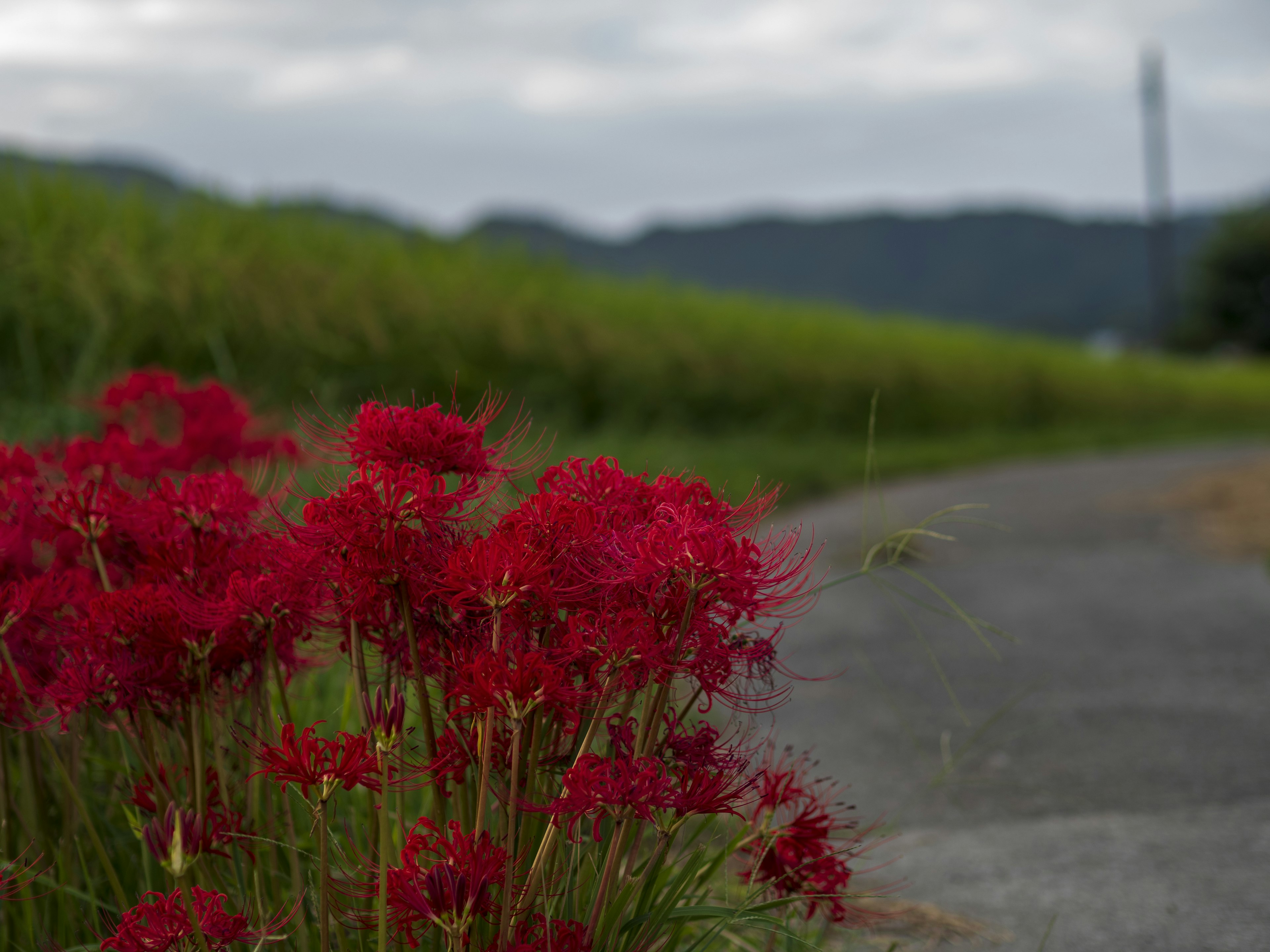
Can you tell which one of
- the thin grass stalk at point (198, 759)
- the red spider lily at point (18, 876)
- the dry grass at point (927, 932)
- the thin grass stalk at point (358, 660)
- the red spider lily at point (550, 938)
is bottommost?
the dry grass at point (927, 932)

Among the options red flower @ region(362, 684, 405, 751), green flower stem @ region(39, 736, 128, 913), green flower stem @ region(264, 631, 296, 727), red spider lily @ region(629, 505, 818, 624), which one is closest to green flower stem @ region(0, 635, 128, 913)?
green flower stem @ region(39, 736, 128, 913)

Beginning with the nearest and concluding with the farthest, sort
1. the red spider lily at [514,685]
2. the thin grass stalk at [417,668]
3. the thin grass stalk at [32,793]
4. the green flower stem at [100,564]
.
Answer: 1. the red spider lily at [514,685]
2. the thin grass stalk at [417,668]
3. the green flower stem at [100,564]
4. the thin grass stalk at [32,793]

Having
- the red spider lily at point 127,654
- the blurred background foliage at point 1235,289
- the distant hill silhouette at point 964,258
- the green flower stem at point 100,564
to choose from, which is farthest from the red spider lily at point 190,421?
the distant hill silhouette at point 964,258

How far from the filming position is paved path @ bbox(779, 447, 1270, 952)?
2094 mm

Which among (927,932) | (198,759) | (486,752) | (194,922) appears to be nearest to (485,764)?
(486,752)

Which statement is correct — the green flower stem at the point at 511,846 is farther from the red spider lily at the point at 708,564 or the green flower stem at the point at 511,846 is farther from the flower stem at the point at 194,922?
the flower stem at the point at 194,922

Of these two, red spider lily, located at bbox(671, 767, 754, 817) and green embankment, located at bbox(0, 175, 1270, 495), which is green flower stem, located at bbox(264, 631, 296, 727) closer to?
green embankment, located at bbox(0, 175, 1270, 495)

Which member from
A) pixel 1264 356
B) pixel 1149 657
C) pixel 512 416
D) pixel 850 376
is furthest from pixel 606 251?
pixel 1264 356

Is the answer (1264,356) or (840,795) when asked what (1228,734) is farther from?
(1264,356)

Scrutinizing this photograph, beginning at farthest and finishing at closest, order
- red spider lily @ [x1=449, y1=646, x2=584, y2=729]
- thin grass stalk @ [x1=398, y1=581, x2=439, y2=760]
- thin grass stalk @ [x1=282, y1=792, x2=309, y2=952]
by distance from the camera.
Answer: thin grass stalk @ [x1=282, y1=792, x2=309, y2=952]
thin grass stalk @ [x1=398, y1=581, x2=439, y2=760]
red spider lily @ [x1=449, y1=646, x2=584, y2=729]

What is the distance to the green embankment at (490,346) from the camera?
5328mm

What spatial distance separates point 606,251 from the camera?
14148mm

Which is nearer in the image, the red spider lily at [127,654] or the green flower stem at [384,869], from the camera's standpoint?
the green flower stem at [384,869]

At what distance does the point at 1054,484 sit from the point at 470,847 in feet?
28.7
